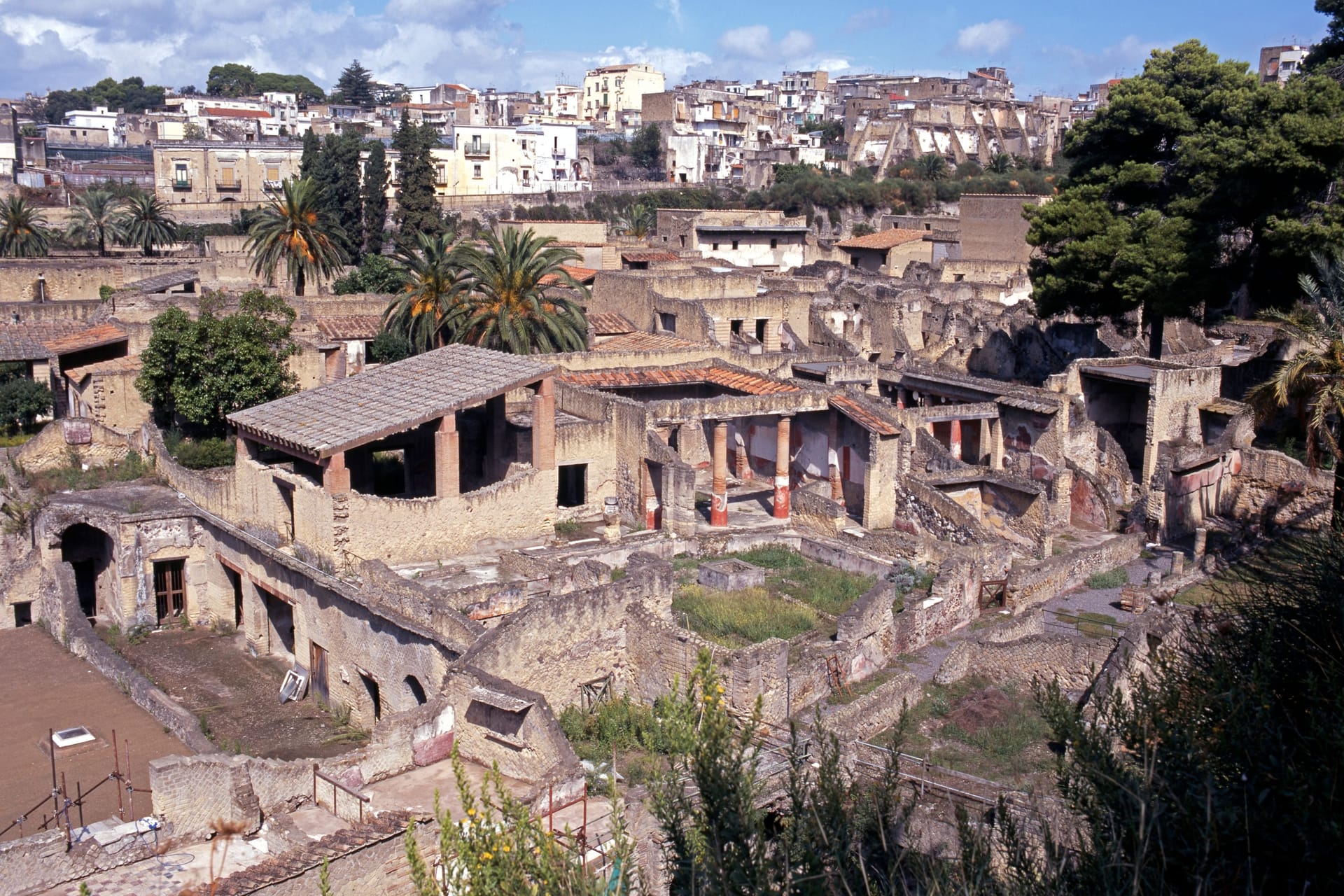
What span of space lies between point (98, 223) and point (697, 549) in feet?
119

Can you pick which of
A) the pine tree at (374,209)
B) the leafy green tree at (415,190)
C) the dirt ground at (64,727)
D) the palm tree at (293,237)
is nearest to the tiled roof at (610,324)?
the palm tree at (293,237)

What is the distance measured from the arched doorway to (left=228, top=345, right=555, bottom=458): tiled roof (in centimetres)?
353

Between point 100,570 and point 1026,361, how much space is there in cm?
2568

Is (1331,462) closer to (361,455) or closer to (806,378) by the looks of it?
(806,378)

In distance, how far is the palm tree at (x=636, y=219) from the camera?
66.4m

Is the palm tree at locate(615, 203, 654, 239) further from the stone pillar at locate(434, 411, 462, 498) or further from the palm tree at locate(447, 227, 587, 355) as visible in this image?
the stone pillar at locate(434, 411, 462, 498)

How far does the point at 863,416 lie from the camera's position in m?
25.8

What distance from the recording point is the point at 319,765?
14109 millimetres

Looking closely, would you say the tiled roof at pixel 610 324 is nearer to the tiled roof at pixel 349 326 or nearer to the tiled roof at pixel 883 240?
the tiled roof at pixel 349 326

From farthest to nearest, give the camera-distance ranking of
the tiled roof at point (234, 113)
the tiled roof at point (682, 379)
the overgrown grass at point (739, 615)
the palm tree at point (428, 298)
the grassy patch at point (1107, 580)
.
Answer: the tiled roof at point (234, 113) → the palm tree at point (428, 298) → the tiled roof at point (682, 379) → the grassy patch at point (1107, 580) → the overgrown grass at point (739, 615)

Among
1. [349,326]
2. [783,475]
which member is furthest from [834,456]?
[349,326]

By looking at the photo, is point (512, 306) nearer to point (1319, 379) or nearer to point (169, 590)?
point (169, 590)

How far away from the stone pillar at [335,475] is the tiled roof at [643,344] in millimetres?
9742

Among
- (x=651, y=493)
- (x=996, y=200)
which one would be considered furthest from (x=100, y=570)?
(x=996, y=200)
